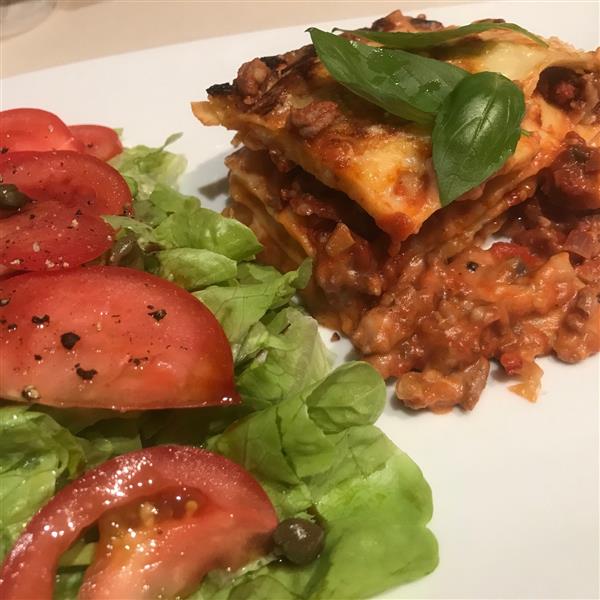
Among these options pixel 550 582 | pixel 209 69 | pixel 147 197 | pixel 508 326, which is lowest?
pixel 550 582

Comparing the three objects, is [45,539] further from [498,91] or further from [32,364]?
[498,91]

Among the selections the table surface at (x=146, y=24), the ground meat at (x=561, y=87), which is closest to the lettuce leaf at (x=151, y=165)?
the ground meat at (x=561, y=87)

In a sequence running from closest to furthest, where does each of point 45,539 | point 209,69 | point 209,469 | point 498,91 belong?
point 45,539 < point 209,469 < point 498,91 < point 209,69

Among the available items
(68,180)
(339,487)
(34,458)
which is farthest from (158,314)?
(68,180)

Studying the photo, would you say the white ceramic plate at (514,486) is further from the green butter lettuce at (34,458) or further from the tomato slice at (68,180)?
the green butter lettuce at (34,458)

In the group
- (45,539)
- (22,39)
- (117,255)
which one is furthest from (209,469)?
(22,39)
